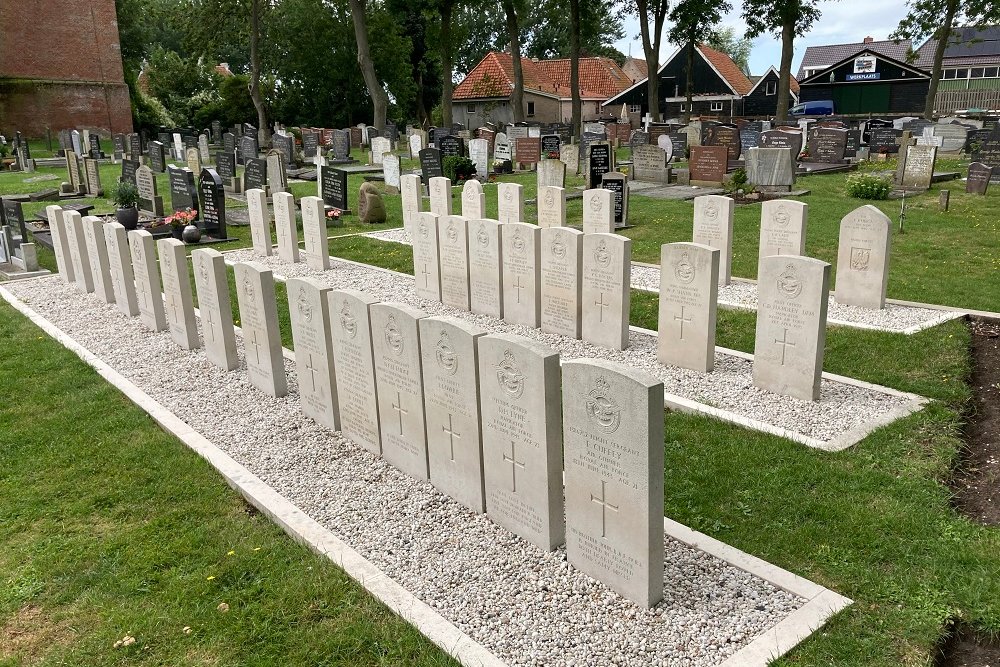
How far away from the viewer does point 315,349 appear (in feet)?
19.8

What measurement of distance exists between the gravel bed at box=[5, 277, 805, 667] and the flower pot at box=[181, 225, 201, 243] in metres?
7.81

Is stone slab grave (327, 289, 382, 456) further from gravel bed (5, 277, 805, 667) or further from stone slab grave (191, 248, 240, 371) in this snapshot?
stone slab grave (191, 248, 240, 371)

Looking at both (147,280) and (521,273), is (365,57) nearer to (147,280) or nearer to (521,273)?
(147,280)

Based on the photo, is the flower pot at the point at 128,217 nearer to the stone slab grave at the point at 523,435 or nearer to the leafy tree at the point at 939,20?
the stone slab grave at the point at 523,435

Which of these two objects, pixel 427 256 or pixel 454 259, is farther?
pixel 427 256

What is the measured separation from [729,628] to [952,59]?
71.8 meters

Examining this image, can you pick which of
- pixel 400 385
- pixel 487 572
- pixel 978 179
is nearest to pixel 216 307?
pixel 400 385

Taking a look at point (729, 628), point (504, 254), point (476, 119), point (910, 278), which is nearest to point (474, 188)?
point (504, 254)

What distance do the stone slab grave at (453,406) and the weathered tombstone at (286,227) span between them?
778 centimetres

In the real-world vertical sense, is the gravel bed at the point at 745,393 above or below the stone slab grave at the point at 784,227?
below

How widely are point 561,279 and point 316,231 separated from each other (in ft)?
17.2

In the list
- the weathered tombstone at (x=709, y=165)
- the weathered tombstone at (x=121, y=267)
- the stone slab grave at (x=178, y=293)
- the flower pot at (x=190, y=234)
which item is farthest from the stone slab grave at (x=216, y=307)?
the weathered tombstone at (x=709, y=165)

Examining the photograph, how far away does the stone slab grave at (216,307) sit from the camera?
23.4ft

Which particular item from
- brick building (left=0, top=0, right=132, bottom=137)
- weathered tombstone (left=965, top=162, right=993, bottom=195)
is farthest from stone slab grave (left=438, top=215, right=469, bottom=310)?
brick building (left=0, top=0, right=132, bottom=137)
